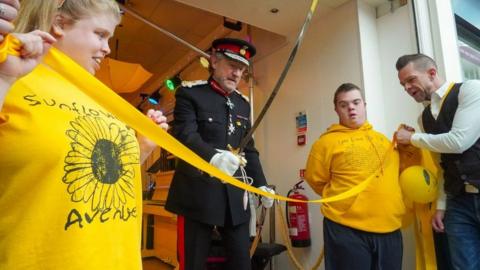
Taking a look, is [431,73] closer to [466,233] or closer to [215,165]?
[466,233]

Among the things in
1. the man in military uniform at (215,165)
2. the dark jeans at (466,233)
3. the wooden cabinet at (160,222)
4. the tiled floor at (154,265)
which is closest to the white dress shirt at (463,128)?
the dark jeans at (466,233)

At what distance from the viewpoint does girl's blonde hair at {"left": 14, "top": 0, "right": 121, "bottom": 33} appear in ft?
2.19

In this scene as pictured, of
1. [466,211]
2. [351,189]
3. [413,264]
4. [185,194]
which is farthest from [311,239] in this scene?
[185,194]

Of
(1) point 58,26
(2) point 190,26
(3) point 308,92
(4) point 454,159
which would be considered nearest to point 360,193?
(4) point 454,159

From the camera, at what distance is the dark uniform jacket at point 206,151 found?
1.49 m

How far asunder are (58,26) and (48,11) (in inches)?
3.7

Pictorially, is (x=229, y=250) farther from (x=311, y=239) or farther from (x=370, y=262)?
(x=311, y=239)

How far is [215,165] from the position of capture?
1397mm

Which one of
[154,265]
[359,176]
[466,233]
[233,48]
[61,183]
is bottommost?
[154,265]

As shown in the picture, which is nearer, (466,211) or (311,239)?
(466,211)

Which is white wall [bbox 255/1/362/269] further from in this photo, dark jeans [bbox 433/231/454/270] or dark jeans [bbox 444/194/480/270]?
dark jeans [bbox 444/194/480/270]

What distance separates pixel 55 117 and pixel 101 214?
0.21 m

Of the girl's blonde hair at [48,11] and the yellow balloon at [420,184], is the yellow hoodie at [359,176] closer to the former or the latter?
the yellow balloon at [420,184]

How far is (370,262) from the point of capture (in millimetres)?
1794
